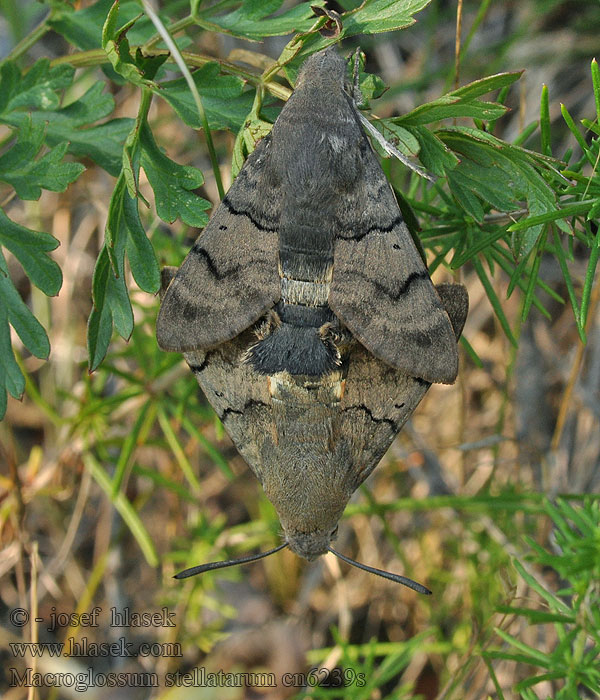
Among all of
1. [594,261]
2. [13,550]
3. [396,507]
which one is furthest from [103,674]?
[594,261]

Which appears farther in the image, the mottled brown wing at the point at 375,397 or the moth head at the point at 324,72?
the mottled brown wing at the point at 375,397

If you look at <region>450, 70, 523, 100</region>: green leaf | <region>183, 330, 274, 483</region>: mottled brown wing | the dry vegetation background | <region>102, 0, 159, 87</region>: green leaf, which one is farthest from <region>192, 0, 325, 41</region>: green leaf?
the dry vegetation background

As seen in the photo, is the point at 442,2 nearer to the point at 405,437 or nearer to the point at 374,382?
the point at 405,437

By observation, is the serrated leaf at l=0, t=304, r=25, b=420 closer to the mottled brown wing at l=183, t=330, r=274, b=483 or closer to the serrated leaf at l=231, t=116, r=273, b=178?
the mottled brown wing at l=183, t=330, r=274, b=483

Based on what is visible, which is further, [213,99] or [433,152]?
[213,99]

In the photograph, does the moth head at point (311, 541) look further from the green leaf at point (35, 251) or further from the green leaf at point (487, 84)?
the green leaf at point (487, 84)

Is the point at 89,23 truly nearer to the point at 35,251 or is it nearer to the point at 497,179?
the point at 35,251

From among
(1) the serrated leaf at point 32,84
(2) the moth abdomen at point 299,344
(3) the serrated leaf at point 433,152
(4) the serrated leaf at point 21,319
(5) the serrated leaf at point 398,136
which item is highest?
(1) the serrated leaf at point 32,84

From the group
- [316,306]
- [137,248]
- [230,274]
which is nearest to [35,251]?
[137,248]

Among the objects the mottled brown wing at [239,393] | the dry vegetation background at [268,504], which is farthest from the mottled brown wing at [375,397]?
the dry vegetation background at [268,504]
